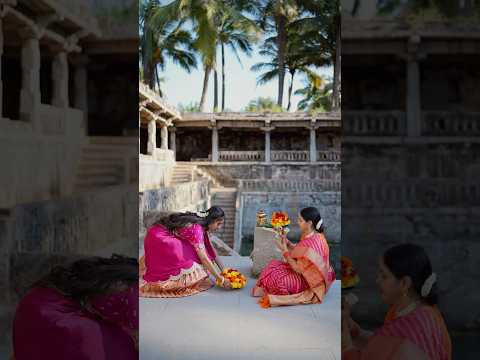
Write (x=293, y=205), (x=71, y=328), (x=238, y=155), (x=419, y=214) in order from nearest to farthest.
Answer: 1. (x=71, y=328)
2. (x=419, y=214)
3. (x=293, y=205)
4. (x=238, y=155)

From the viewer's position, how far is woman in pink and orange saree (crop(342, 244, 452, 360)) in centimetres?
163

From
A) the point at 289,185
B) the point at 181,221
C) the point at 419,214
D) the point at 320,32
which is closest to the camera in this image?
the point at 419,214

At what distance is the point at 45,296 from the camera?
1.80 m

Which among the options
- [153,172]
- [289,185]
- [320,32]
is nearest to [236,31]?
[320,32]

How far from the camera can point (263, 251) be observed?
185 inches

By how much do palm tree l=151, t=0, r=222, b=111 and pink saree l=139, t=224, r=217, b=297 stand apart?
4.28m

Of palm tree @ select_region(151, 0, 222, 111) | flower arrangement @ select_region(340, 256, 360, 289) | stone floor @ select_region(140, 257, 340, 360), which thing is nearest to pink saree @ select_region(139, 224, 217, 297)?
stone floor @ select_region(140, 257, 340, 360)

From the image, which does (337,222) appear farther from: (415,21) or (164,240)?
(415,21)

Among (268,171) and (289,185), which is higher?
(268,171)

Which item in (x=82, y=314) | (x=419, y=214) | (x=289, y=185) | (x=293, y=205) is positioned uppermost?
(x=419, y=214)

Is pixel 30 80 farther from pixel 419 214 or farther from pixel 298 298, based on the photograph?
pixel 298 298

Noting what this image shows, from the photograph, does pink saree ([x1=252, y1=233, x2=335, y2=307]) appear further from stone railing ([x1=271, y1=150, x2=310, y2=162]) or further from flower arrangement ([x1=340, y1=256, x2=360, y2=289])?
stone railing ([x1=271, y1=150, x2=310, y2=162])

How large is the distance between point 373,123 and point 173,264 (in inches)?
107

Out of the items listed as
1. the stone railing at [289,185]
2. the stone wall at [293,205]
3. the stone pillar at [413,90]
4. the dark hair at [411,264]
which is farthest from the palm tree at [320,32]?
the dark hair at [411,264]
